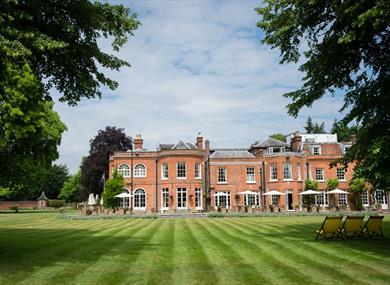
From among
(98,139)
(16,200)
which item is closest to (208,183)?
(98,139)

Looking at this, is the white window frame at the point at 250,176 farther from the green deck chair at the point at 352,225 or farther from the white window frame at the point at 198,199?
the green deck chair at the point at 352,225

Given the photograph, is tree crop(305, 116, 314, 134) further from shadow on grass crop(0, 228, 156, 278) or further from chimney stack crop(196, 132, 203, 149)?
shadow on grass crop(0, 228, 156, 278)

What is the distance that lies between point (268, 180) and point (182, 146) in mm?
10749

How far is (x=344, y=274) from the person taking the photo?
29.1 ft

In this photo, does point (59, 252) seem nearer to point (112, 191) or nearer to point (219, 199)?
point (112, 191)

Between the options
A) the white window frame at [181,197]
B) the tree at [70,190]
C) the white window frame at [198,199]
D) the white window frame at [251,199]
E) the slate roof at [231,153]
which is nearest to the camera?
the white window frame at [181,197]

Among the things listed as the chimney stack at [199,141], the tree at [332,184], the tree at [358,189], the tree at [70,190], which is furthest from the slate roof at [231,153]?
the tree at [70,190]

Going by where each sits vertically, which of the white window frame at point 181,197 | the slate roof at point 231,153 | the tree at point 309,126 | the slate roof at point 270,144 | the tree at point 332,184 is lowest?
Answer: the white window frame at point 181,197

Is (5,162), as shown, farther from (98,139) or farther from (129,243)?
(98,139)

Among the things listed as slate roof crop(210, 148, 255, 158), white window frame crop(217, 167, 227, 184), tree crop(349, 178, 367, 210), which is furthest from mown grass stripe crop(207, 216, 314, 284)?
slate roof crop(210, 148, 255, 158)

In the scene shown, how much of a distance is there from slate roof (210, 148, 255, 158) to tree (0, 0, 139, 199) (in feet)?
124

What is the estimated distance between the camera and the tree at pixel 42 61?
9977mm

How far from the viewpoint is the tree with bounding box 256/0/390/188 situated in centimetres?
1294

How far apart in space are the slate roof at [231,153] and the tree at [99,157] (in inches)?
609
